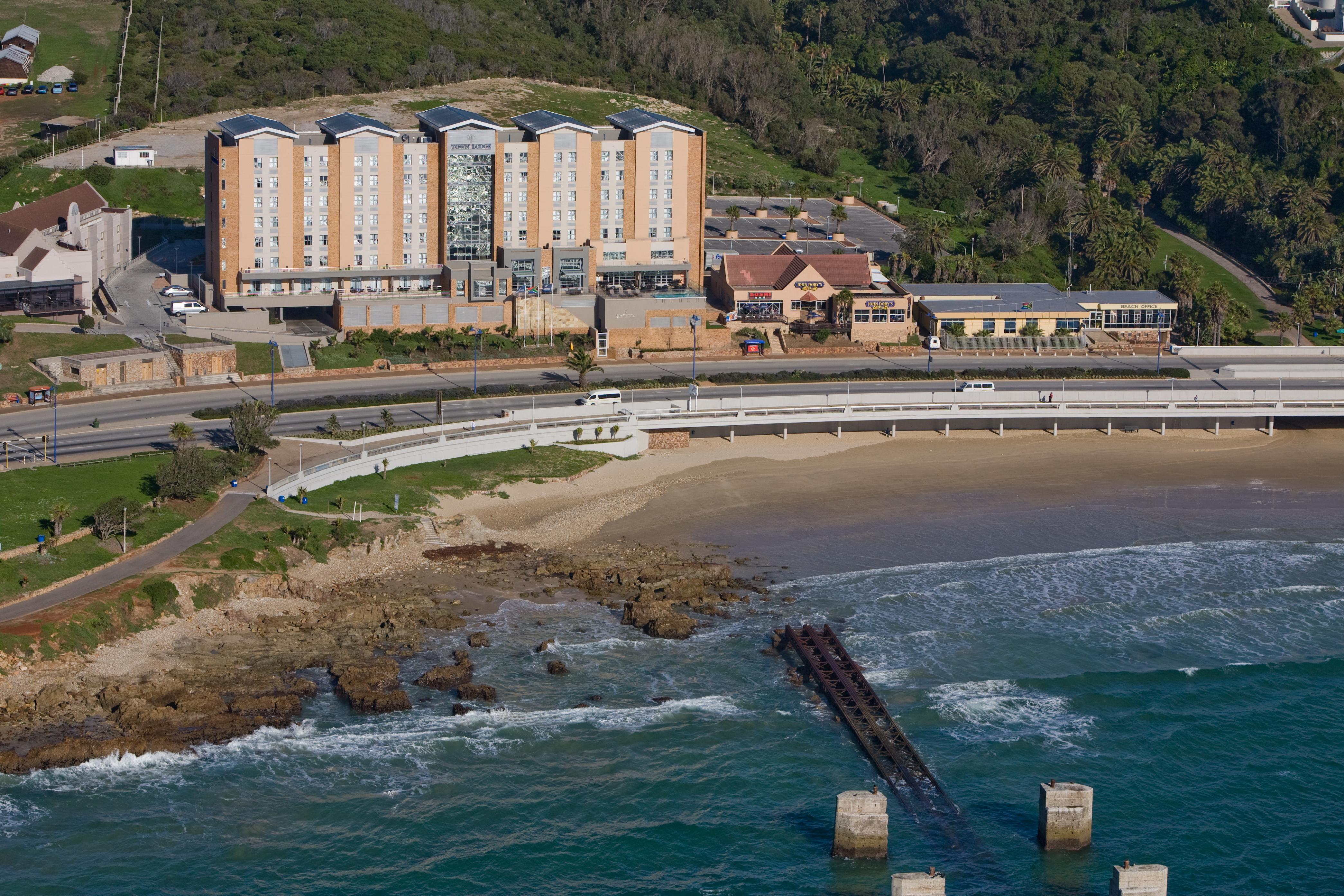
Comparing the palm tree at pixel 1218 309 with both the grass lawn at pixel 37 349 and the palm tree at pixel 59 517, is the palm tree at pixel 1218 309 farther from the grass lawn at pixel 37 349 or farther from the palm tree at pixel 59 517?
the palm tree at pixel 59 517

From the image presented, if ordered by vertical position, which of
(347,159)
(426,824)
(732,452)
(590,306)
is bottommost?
(426,824)

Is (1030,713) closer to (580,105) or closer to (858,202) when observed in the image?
(858,202)

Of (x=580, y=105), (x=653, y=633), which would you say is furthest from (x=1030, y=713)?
(x=580, y=105)

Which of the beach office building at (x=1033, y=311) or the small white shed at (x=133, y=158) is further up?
the small white shed at (x=133, y=158)

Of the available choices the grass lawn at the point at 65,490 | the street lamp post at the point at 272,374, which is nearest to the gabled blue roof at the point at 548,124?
the street lamp post at the point at 272,374

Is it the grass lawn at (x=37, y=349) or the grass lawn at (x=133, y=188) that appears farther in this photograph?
the grass lawn at (x=133, y=188)
